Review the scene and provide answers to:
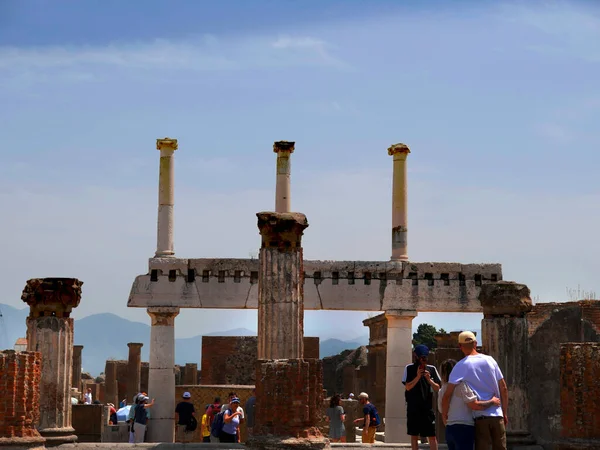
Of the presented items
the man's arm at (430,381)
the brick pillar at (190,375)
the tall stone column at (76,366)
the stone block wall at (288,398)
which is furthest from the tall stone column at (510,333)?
the tall stone column at (76,366)

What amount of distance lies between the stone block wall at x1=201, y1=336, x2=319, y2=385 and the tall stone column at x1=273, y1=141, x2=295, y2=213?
1415cm

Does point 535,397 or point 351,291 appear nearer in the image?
point 535,397

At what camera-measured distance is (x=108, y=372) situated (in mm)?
41531

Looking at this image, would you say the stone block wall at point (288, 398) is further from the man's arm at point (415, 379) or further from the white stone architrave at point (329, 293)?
the white stone architrave at point (329, 293)

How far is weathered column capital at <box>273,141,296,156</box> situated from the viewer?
22766 mm

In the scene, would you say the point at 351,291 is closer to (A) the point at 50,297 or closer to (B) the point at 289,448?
(A) the point at 50,297

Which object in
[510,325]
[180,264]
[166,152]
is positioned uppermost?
[166,152]

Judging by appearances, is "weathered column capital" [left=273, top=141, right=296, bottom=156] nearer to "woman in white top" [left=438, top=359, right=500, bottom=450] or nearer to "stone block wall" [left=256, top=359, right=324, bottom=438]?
"stone block wall" [left=256, top=359, right=324, bottom=438]

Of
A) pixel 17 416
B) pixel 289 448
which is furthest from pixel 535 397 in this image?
pixel 17 416

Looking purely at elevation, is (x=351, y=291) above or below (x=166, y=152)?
below

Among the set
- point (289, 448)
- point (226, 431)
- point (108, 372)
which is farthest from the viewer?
point (108, 372)

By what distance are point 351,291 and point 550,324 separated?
6.50 meters

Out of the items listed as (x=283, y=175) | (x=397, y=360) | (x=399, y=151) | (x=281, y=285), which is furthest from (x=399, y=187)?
(x=281, y=285)

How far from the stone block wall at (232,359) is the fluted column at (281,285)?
1958 centimetres
